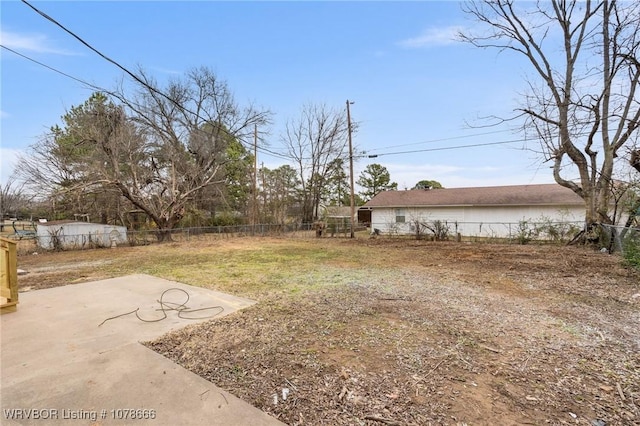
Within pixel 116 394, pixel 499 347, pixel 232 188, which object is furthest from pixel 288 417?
pixel 232 188

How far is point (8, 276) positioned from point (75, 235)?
10128 millimetres

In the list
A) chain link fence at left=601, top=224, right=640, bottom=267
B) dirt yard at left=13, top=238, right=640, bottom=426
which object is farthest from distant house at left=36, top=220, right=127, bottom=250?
chain link fence at left=601, top=224, right=640, bottom=267

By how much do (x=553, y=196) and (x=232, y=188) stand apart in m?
23.3

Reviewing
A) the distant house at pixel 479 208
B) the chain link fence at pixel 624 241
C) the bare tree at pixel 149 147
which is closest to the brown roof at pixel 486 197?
the distant house at pixel 479 208

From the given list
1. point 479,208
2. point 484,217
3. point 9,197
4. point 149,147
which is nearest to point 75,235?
point 149,147

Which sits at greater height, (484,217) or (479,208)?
(479,208)

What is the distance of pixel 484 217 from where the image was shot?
17.5m

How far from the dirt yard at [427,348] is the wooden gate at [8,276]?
81.8 inches

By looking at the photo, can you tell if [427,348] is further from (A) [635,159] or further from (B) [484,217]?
(B) [484,217]

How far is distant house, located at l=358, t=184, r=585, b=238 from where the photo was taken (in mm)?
15719

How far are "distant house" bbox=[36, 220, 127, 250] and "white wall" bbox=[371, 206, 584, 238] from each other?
46.6 ft

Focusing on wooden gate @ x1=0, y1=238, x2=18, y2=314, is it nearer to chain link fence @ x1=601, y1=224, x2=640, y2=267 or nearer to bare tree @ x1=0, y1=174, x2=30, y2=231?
chain link fence @ x1=601, y1=224, x2=640, y2=267

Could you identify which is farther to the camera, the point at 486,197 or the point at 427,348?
the point at 486,197

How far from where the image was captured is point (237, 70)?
44.4ft
